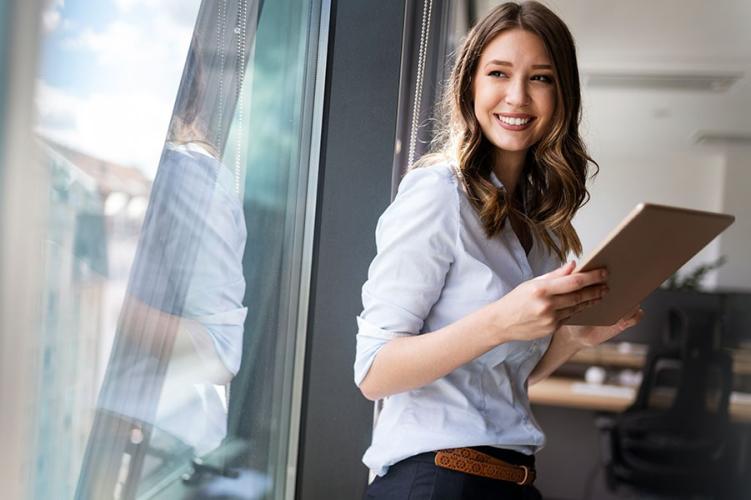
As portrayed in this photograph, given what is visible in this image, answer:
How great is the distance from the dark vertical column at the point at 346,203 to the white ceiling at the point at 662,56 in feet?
6.34

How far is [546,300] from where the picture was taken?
0.99 meters

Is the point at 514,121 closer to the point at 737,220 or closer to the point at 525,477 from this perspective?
the point at 525,477

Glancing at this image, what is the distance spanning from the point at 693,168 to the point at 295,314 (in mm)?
8385

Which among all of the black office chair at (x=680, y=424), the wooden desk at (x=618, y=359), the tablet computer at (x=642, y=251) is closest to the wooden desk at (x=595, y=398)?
the black office chair at (x=680, y=424)

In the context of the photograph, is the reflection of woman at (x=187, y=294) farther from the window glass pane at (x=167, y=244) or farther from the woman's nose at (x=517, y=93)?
the woman's nose at (x=517, y=93)

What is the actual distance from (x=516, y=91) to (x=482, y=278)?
0.30 m

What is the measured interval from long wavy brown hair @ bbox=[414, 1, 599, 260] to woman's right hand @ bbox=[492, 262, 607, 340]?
0.21 metres

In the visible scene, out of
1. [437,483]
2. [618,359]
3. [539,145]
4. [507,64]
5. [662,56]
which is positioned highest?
[662,56]

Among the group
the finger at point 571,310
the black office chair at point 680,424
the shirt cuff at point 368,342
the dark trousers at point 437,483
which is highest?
the finger at point 571,310

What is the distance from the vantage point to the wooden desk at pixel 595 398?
4.19 metres

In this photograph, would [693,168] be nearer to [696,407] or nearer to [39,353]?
[696,407]

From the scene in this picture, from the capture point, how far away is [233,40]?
3.60ft

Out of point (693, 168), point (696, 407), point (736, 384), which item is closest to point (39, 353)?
point (696, 407)

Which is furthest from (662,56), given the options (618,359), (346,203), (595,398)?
(346,203)
